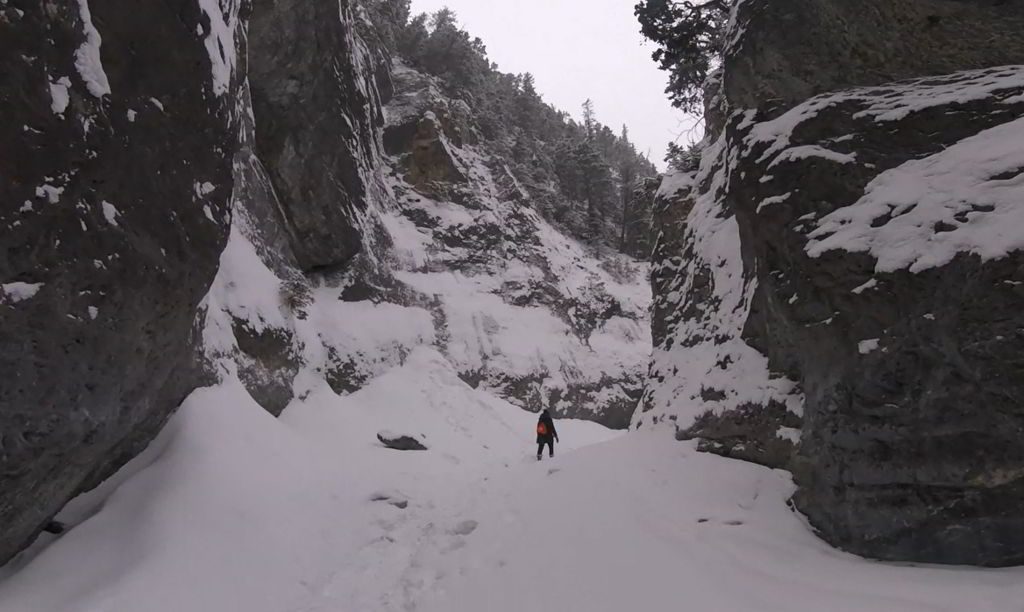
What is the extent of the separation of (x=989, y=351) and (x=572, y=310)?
78.5ft

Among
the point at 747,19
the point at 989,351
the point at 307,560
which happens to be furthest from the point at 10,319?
the point at 747,19

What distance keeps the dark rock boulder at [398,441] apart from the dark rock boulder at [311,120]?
6858 millimetres

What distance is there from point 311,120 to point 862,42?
48.5 feet

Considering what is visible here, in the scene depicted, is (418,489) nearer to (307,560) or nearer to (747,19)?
(307,560)

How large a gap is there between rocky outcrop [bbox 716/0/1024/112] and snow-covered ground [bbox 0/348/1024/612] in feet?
15.8

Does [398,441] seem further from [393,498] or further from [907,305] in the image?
[907,305]

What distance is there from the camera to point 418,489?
9820 millimetres

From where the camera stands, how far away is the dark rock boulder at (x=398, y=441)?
12.6m

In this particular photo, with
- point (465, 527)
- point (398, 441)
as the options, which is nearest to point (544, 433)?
point (398, 441)

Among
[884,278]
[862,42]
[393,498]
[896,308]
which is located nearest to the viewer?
[896,308]

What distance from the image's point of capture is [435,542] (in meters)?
7.29

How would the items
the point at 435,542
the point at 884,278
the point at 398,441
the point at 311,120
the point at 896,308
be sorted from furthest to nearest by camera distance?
the point at 311,120, the point at 398,441, the point at 435,542, the point at 884,278, the point at 896,308

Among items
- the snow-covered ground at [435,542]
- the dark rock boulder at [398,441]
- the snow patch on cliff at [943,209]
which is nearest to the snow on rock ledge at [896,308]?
the snow patch on cliff at [943,209]

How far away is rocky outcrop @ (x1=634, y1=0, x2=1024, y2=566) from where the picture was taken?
4.19 metres
